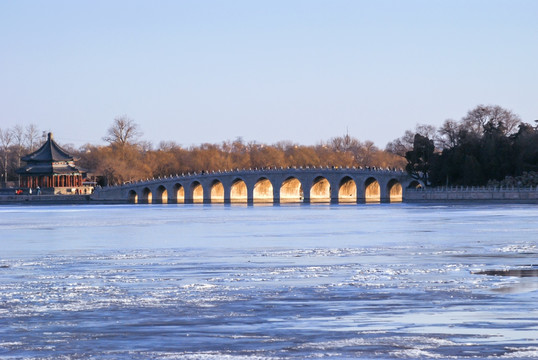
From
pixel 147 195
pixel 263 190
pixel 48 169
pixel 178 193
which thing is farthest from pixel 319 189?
pixel 48 169

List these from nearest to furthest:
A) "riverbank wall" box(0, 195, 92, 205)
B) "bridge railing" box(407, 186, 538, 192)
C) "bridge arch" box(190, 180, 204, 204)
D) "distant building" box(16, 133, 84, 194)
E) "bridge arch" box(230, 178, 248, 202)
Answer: "bridge railing" box(407, 186, 538, 192)
"riverbank wall" box(0, 195, 92, 205)
"bridge arch" box(230, 178, 248, 202)
"distant building" box(16, 133, 84, 194)
"bridge arch" box(190, 180, 204, 204)

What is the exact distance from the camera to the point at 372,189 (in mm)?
110938

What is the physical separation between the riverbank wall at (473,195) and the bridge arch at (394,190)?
11.3 meters

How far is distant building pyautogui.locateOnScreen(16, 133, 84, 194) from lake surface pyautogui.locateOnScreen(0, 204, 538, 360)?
8757 cm

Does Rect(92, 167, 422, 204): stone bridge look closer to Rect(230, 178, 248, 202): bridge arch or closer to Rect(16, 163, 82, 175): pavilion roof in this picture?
Rect(230, 178, 248, 202): bridge arch

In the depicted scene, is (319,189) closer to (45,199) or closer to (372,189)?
(372,189)

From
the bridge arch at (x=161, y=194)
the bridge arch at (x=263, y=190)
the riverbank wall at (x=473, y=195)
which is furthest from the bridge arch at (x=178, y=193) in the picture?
the riverbank wall at (x=473, y=195)

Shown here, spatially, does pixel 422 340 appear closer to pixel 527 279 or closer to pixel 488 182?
pixel 527 279

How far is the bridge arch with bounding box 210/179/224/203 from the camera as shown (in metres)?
115

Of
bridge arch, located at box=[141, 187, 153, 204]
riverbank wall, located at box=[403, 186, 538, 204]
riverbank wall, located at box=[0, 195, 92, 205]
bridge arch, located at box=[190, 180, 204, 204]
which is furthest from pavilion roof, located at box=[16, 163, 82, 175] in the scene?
riverbank wall, located at box=[403, 186, 538, 204]

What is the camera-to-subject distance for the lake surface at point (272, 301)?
11359mm

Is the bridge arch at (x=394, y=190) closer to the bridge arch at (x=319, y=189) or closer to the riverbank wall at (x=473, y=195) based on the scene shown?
the bridge arch at (x=319, y=189)

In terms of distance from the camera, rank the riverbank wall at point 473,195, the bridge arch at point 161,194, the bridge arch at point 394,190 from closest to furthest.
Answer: the riverbank wall at point 473,195, the bridge arch at point 394,190, the bridge arch at point 161,194

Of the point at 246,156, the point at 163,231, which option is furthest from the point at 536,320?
the point at 246,156
